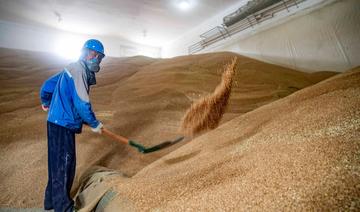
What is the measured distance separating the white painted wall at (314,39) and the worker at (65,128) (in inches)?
128

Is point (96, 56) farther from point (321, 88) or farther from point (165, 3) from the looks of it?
point (165, 3)

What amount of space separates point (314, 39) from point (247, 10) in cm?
154

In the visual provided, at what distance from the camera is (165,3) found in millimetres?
5016

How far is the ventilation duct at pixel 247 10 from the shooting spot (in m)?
4.08

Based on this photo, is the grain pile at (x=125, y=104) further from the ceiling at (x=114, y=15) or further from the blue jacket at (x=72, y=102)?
the ceiling at (x=114, y=15)

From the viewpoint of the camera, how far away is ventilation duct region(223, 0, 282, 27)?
4082 mm

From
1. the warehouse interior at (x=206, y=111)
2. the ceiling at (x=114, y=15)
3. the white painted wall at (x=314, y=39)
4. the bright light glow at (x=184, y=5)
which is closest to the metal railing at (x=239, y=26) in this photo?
the warehouse interior at (x=206, y=111)

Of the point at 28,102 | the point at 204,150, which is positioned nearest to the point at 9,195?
the point at 204,150

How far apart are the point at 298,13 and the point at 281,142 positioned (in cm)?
346

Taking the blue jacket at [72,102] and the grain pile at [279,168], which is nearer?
the grain pile at [279,168]

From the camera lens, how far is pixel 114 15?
18.3 ft

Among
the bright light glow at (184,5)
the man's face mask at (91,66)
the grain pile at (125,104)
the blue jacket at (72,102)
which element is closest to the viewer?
the blue jacket at (72,102)

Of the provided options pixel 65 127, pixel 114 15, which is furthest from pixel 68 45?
pixel 65 127

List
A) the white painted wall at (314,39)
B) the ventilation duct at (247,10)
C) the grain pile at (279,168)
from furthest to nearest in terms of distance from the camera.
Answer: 1. the ventilation duct at (247,10)
2. the white painted wall at (314,39)
3. the grain pile at (279,168)
